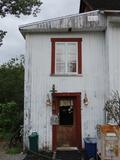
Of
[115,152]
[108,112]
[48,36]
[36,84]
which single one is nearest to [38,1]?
[48,36]

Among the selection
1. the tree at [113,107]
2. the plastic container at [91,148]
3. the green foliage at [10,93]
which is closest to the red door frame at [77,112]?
the tree at [113,107]

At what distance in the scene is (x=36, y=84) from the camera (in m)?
21.5

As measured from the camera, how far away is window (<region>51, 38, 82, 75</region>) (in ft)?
70.7

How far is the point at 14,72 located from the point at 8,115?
7.29m

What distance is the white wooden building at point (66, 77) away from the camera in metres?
21.3

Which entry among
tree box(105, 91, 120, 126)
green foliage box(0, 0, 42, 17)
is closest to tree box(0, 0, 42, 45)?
green foliage box(0, 0, 42, 17)

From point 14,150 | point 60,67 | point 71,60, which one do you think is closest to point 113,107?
point 71,60

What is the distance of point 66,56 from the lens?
70.9 ft

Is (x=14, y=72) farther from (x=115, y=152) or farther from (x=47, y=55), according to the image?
(x=115, y=152)

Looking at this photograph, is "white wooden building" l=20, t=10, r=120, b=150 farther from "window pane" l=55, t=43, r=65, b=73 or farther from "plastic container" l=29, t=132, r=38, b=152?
"plastic container" l=29, t=132, r=38, b=152

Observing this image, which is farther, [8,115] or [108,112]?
[8,115]

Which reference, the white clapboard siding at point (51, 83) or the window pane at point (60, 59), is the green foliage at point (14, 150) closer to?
the white clapboard siding at point (51, 83)

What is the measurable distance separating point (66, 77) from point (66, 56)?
43.4 inches

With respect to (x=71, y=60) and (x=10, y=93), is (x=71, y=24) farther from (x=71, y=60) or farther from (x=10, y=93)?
(x=10, y=93)
